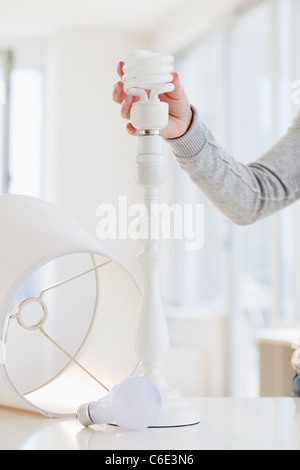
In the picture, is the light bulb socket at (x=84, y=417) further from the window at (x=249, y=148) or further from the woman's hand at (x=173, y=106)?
the window at (x=249, y=148)

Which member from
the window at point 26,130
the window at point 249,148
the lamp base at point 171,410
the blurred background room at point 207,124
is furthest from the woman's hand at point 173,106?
the window at point 26,130

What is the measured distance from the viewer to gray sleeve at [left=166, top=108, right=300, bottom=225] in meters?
0.81

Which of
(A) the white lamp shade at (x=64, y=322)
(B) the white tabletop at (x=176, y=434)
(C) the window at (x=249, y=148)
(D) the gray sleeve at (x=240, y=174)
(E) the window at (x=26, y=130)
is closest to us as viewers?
(B) the white tabletop at (x=176, y=434)

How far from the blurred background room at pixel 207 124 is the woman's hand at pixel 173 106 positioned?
1726 millimetres

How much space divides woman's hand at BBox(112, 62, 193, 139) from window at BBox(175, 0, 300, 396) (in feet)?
8.10

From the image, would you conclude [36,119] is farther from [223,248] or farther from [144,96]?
[144,96]

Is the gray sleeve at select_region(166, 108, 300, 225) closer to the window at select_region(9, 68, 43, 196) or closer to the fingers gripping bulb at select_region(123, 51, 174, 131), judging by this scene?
the fingers gripping bulb at select_region(123, 51, 174, 131)

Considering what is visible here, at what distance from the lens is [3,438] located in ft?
1.85

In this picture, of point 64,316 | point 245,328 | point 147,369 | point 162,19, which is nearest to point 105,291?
point 64,316

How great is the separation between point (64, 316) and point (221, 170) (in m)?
0.25

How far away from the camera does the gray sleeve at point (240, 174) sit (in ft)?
2.66

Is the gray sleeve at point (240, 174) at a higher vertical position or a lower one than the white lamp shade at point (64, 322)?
higher

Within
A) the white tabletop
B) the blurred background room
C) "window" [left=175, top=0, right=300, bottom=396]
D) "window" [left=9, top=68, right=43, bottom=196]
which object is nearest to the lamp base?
the white tabletop

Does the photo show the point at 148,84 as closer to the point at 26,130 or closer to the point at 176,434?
the point at 176,434
